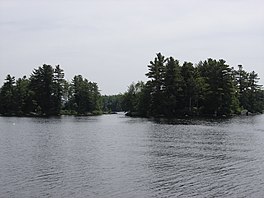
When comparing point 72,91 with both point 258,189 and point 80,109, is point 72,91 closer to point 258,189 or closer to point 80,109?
point 80,109

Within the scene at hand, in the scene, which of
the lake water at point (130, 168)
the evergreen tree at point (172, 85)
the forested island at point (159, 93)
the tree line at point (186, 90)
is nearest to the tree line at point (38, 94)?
the forested island at point (159, 93)

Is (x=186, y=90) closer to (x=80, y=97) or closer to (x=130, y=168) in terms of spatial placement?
(x=80, y=97)

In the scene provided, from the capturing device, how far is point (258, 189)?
74.8 ft

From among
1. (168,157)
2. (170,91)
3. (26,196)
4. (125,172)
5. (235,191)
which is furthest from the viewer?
(170,91)

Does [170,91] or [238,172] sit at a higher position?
[170,91]

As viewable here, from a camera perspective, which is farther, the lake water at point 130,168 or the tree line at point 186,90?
the tree line at point 186,90

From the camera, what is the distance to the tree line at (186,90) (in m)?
96.6

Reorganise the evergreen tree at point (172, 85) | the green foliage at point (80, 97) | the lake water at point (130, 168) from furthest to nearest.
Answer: the green foliage at point (80, 97), the evergreen tree at point (172, 85), the lake water at point (130, 168)

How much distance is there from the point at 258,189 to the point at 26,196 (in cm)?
1196

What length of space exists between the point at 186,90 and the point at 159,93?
6249mm

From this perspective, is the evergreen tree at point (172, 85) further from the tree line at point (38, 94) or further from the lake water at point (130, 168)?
the lake water at point (130, 168)

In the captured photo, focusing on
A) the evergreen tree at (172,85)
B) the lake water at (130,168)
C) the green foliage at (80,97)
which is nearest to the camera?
the lake water at (130,168)

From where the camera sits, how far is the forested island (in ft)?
319

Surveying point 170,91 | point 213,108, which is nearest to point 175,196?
point 170,91
